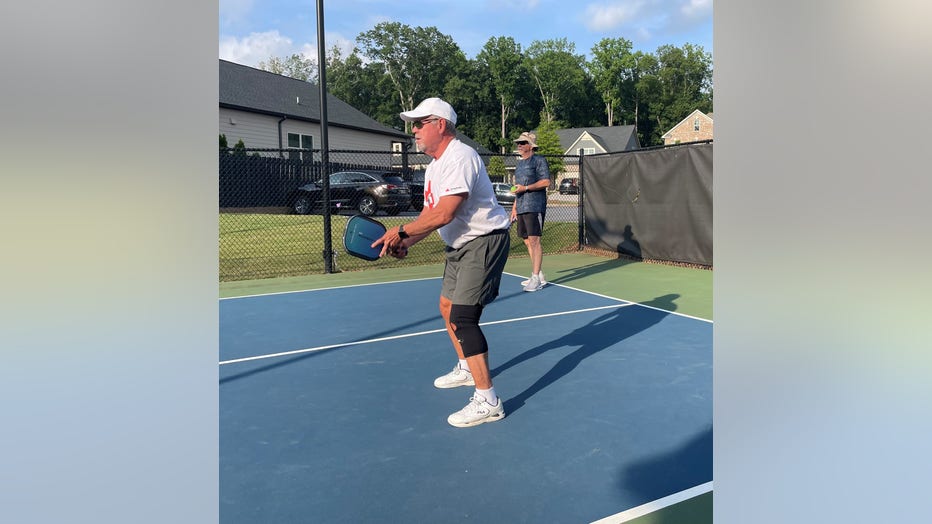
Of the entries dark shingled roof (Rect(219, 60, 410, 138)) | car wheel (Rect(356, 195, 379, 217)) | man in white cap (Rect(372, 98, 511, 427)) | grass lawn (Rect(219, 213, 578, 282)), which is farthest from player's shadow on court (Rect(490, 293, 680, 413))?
dark shingled roof (Rect(219, 60, 410, 138))

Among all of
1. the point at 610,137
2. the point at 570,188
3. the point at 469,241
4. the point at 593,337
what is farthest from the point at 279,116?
the point at 610,137

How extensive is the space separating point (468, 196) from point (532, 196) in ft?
15.4

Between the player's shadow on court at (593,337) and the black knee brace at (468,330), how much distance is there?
52 centimetres

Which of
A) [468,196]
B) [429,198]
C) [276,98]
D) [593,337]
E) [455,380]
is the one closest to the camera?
[468,196]

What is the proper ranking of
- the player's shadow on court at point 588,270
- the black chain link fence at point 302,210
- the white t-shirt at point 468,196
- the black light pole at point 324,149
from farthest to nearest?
the black chain link fence at point 302,210, the black light pole at point 324,149, the player's shadow on court at point 588,270, the white t-shirt at point 468,196

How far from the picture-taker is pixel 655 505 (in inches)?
103

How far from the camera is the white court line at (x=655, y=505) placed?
2.48 m

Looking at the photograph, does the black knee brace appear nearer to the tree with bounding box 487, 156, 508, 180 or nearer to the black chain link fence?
the black chain link fence

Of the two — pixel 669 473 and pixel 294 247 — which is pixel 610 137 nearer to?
pixel 294 247

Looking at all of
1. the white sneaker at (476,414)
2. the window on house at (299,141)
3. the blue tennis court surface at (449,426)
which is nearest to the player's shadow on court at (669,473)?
the blue tennis court surface at (449,426)

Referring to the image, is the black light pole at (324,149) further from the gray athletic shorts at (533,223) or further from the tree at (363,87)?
the tree at (363,87)

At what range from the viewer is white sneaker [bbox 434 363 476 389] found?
4223mm
